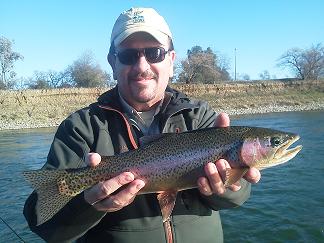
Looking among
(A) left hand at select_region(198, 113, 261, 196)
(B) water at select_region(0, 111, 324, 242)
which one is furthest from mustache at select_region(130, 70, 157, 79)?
(B) water at select_region(0, 111, 324, 242)

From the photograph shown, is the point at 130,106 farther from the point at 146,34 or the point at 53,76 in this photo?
the point at 53,76

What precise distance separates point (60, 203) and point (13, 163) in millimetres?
14897

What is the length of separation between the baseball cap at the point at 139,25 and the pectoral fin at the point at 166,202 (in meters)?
1.27

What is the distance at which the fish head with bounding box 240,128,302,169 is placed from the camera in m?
3.03

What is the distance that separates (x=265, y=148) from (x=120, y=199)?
1252 mm

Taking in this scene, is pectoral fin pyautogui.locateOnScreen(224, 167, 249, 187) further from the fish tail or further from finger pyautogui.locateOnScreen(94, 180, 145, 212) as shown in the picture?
the fish tail

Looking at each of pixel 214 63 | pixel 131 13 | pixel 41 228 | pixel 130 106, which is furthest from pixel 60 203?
pixel 214 63

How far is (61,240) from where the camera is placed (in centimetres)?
287

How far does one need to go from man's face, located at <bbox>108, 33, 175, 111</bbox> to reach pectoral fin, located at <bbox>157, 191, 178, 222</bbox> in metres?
0.81

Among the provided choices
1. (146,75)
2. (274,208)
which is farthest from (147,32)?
(274,208)

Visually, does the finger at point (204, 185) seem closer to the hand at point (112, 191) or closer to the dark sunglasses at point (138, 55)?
the hand at point (112, 191)

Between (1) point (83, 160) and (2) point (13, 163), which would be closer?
(1) point (83, 160)

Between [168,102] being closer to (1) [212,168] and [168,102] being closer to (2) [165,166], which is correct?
(2) [165,166]

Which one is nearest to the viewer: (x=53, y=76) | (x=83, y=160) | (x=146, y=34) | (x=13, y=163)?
(x=83, y=160)
